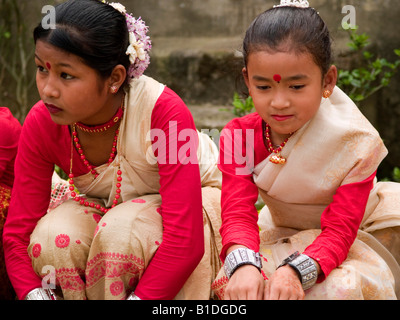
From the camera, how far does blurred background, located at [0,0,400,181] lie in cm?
407

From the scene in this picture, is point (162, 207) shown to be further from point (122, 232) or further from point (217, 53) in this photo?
point (217, 53)

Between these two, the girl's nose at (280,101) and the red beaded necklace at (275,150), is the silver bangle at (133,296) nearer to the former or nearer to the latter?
the red beaded necklace at (275,150)

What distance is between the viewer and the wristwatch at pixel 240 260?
7.06ft

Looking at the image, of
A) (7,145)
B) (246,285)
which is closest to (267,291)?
(246,285)

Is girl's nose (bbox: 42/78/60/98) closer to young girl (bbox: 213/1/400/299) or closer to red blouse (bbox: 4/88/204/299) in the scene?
red blouse (bbox: 4/88/204/299)

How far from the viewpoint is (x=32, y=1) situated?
4.84 m

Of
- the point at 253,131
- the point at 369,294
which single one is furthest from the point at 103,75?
the point at 369,294

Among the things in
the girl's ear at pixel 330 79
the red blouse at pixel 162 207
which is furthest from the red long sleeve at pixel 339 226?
the red blouse at pixel 162 207

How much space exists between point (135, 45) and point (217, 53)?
194 centimetres

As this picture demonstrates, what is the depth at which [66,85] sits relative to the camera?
2.27 metres

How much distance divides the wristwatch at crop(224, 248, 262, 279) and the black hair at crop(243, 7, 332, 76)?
2.37 feet

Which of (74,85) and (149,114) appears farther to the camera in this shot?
(149,114)

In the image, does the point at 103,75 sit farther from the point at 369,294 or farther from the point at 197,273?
the point at 369,294
